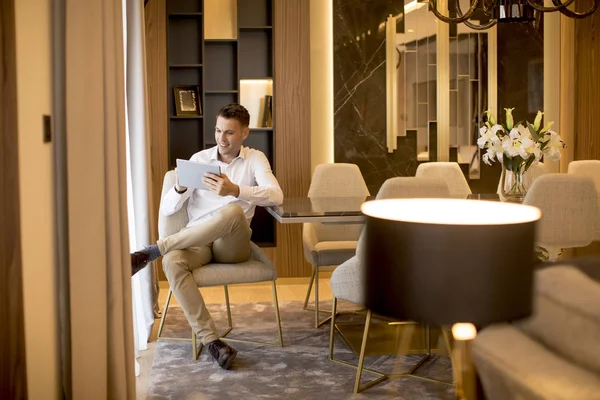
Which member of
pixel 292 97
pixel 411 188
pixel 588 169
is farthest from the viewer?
pixel 292 97

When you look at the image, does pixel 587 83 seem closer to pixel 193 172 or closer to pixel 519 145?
pixel 519 145

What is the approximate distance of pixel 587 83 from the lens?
618cm

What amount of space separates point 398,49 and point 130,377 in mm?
4162

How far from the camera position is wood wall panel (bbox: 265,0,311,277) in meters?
5.71

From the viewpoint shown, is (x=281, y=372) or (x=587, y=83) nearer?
(x=281, y=372)

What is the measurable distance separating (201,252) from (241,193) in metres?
0.38

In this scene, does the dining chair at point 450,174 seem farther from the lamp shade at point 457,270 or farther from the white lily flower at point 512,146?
the lamp shade at point 457,270

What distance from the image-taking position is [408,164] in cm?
614

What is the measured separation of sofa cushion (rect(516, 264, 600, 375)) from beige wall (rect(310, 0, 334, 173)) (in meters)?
4.84

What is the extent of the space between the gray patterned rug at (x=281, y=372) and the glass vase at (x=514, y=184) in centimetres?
118

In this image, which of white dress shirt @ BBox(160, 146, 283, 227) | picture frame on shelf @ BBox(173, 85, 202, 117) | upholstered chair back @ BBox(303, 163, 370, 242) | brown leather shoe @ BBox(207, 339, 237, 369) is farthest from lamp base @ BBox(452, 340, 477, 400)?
picture frame on shelf @ BBox(173, 85, 202, 117)

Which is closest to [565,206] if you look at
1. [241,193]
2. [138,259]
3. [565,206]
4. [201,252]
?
[565,206]

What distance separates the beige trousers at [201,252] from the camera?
3.66 metres

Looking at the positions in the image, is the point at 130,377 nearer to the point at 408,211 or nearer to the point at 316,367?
the point at 316,367
